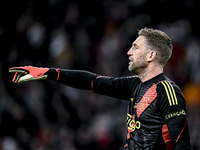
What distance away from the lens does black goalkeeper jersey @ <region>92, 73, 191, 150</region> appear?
71 cm

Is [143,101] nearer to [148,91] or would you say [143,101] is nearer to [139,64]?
[148,91]

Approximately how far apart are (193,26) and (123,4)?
0.63m

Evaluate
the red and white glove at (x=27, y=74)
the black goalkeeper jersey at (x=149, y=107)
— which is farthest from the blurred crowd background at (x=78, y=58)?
the red and white glove at (x=27, y=74)

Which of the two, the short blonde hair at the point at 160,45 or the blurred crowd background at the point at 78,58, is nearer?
the short blonde hair at the point at 160,45

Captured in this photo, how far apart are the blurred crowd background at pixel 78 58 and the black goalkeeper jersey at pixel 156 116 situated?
3.33ft

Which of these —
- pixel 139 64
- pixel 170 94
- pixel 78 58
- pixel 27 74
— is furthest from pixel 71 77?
pixel 78 58

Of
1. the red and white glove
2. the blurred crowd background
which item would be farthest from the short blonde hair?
the blurred crowd background

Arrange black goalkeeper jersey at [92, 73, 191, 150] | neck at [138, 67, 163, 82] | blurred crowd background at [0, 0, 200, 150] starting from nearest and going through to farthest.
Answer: black goalkeeper jersey at [92, 73, 191, 150] < neck at [138, 67, 163, 82] < blurred crowd background at [0, 0, 200, 150]

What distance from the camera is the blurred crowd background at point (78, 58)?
186 cm

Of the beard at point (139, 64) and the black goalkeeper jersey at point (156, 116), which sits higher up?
the beard at point (139, 64)

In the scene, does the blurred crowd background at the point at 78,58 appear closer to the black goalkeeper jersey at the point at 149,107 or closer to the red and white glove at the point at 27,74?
the black goalkeeper jersey at the point at 149,107

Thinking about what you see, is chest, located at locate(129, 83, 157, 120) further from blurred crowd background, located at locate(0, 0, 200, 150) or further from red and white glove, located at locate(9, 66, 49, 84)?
blurred crowd background, located at locate(0, 0, 200, 150)

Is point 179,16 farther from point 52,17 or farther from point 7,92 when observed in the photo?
point 7,92

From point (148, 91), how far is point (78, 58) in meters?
1.32
